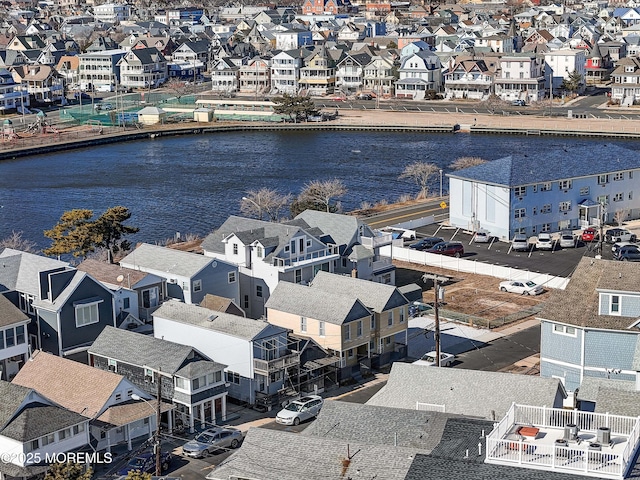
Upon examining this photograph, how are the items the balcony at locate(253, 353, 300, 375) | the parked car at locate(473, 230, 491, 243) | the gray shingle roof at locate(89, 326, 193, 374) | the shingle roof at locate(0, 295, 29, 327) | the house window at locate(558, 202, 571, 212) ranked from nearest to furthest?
the gray shingle roof at locate(89, 326, 193, 374) → the balcony at locate(253, 353, 300, 375) → the shingle roof at locate(0, 295, 29, 327) → the parked car at locate(473, 230, 491, 243) → the house window at locate(558, 202, 571, 212)

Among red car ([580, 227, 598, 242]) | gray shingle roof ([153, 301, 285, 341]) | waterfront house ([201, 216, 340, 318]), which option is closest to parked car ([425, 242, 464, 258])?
red car ([580, 227, 598, 242])

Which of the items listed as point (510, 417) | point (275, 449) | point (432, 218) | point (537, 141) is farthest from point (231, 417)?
point (537, 141)

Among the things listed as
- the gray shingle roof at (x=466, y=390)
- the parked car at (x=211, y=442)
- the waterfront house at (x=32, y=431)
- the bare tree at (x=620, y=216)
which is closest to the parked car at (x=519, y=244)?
the bare tree at (x=620, y=216)

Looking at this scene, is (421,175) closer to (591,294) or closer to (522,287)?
(522,287)

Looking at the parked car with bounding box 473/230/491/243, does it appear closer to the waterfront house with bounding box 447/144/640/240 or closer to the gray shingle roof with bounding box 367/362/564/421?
the waterfront house with bounding box 447/144/640/240

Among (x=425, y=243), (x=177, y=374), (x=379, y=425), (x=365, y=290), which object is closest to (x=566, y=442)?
(x=379, y=425)

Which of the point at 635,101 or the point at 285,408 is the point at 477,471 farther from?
the point at 635,101
